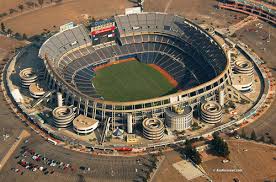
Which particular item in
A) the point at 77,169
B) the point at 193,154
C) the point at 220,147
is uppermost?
the point at 220,147

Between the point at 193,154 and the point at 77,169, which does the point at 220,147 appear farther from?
the point at 77,169

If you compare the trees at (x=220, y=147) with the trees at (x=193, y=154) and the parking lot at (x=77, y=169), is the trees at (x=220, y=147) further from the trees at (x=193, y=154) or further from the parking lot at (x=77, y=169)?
the parking lot at (x=77, y=169)

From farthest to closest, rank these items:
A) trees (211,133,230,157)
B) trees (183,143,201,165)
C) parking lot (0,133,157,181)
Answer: trees (211,133,230,157) < trees (183,143,201,165) < parking lot (0,133,157,181)

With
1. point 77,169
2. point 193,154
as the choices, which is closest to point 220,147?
point 193,154

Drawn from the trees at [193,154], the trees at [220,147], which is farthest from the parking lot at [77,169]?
the trees at [220,147]

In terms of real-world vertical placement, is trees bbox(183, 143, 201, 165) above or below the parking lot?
above

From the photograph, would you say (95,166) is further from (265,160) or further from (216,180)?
(265,160)

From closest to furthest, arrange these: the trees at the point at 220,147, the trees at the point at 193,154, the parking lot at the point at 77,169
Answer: the parking lot at the point at 77,169 < the trees at the point at 193,154 < the trees at the point at 220,147

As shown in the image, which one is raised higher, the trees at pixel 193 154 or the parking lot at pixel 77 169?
the trees at pixel 193 154

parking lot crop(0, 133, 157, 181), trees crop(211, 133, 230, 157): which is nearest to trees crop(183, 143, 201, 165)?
trees crop(211, 133, 230, 157)

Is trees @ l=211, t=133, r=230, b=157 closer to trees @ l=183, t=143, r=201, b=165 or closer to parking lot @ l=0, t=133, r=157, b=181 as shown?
trees @ l=183, t=143, r=201, b=165

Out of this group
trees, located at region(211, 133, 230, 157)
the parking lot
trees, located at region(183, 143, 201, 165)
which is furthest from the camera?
trees, located at region(211, 133, 230, 157)

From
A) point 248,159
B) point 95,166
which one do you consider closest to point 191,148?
point 248,159
